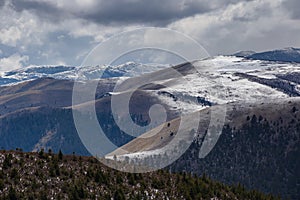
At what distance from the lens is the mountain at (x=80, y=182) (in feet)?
269

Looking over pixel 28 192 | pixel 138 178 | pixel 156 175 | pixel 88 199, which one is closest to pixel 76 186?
pixel 88 199

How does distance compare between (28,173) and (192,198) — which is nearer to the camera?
(28,173)

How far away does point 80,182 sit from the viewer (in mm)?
87062

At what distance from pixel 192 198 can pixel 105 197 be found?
21.3 meters

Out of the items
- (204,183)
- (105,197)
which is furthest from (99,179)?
(204,183)

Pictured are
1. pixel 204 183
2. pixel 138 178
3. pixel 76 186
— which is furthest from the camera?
pixel 204 183

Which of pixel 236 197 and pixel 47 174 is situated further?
Answer: pixel 236 197

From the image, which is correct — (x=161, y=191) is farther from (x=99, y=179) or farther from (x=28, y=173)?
(x=28, y=173)

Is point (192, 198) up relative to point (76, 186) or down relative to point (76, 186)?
down

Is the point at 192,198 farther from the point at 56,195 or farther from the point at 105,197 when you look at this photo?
the point at 56,195

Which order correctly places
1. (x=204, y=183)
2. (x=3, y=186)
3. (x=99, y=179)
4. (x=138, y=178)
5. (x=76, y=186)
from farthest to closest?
(x=204, y=183) → (x=138, y=178) → (x=99, y=179) → (x=76, y=186) → (x=3, y=186)

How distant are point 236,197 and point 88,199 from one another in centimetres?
4067

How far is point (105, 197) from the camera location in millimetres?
85375

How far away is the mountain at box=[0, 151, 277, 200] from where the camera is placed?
82062 mm
